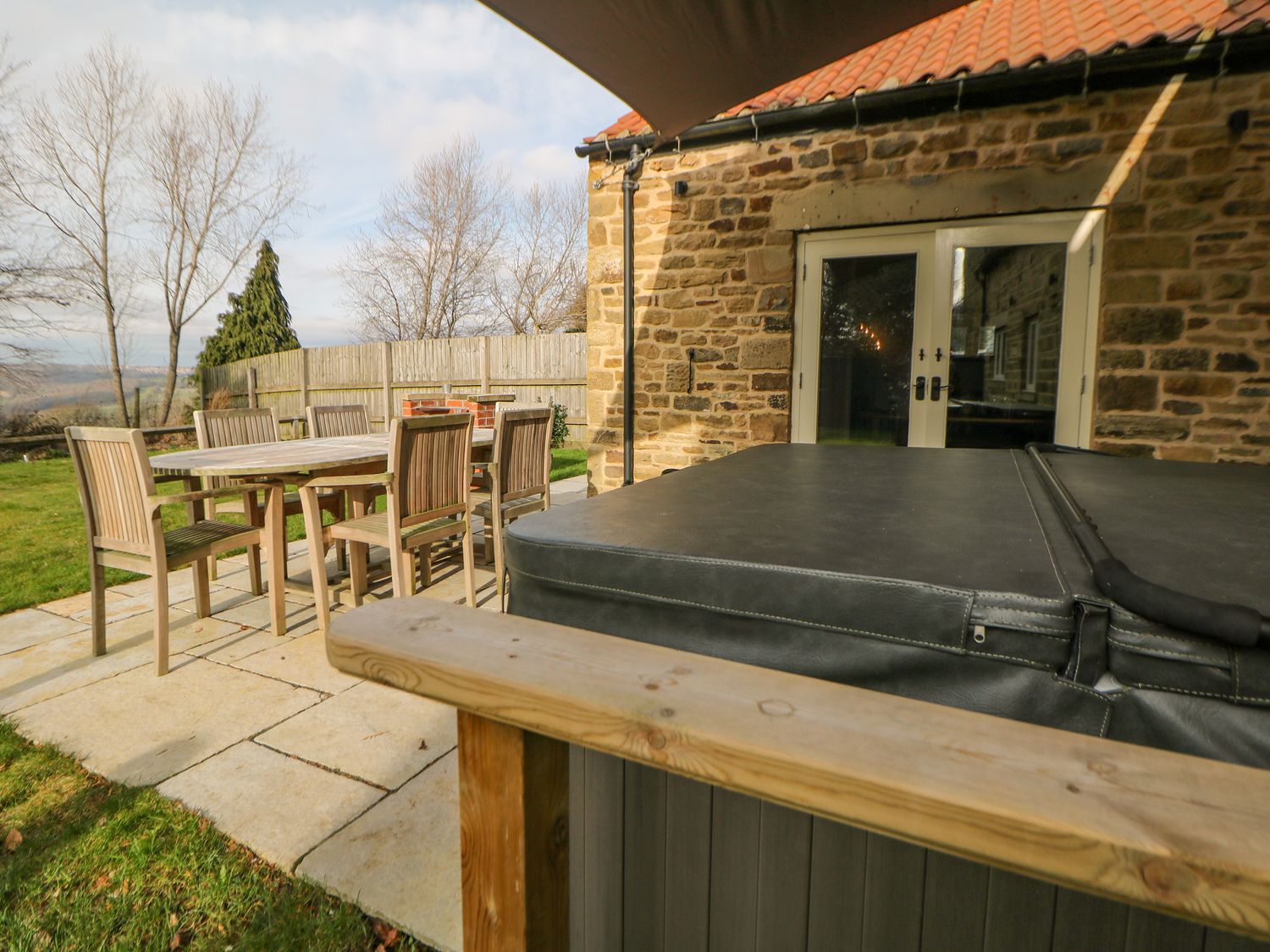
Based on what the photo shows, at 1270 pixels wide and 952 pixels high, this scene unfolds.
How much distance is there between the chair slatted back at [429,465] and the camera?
2.83 meters

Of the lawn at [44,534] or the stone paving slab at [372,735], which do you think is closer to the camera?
the stone paving slab at [372,735]

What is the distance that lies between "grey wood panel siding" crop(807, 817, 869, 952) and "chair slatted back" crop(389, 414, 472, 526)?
2325 mm

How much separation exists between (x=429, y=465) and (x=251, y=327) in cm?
1259

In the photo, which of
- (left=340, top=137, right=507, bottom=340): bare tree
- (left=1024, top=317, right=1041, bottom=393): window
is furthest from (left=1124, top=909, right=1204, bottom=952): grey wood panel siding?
(left=340, top=137, right=507, bottom=340): bare tree

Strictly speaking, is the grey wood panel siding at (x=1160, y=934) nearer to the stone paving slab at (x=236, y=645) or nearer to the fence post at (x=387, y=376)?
the stone paving slab at (x=236, y=645)

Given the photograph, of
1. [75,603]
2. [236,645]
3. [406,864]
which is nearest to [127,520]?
[236,645]

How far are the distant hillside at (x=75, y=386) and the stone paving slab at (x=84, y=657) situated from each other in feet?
30.9

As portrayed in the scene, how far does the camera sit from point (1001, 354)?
410 cm

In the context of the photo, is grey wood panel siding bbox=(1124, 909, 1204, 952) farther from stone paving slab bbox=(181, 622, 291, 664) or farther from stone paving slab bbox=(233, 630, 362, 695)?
stone paving slab bbox=(181, 622, 291, 664)

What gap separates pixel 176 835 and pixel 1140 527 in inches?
88.2

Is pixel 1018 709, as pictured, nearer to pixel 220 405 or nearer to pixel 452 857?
pixel 452 857

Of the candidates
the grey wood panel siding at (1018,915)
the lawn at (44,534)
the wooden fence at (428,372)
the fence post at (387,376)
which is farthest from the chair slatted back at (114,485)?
the fence post at (387,376)

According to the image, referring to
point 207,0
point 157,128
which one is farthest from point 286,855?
point 157,128

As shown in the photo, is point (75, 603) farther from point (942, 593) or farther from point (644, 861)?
point (942, 593)
